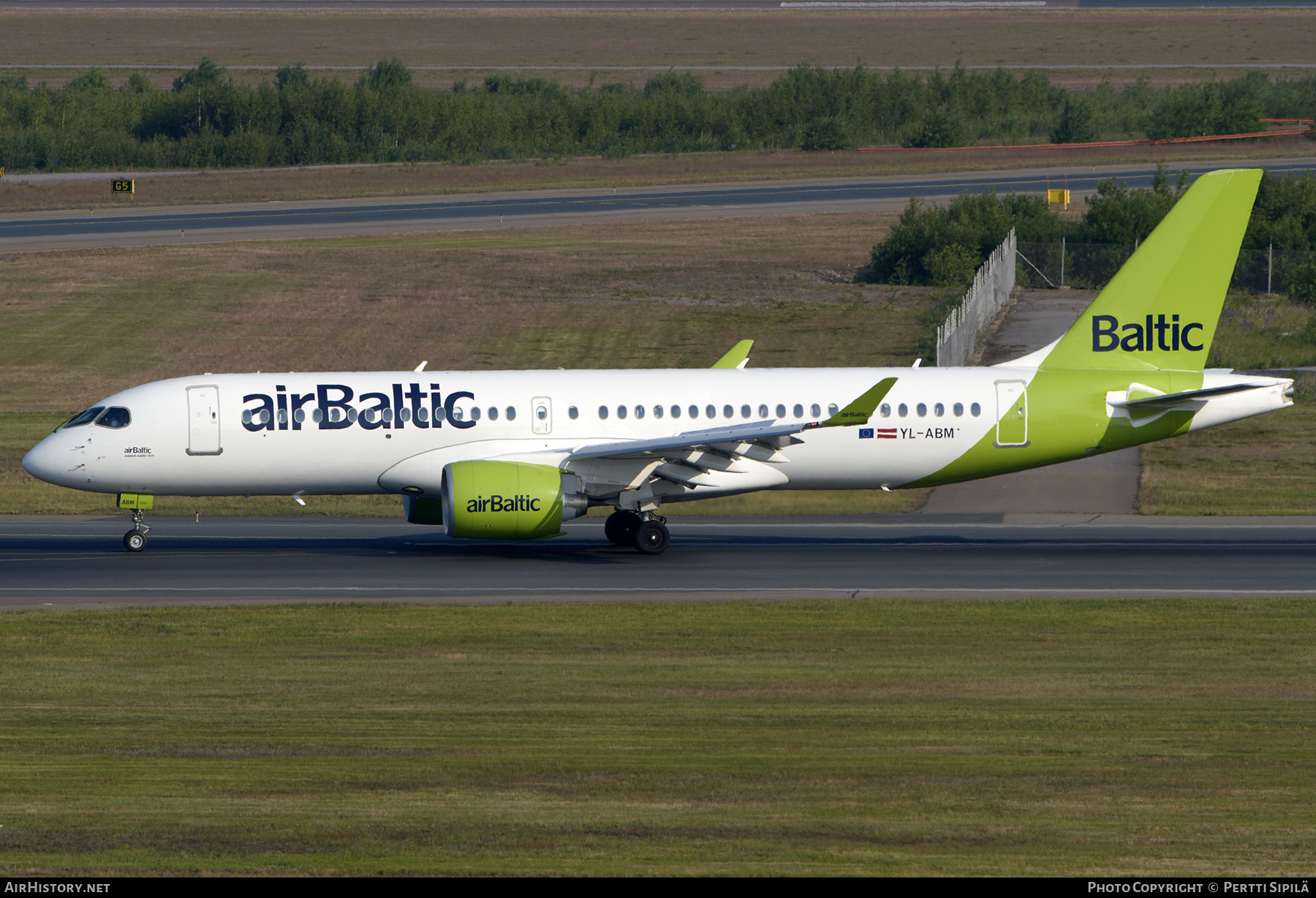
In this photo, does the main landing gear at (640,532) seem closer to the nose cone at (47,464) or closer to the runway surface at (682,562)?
the runway surface at (682,562)

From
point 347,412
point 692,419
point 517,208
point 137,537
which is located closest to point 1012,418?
point 692,419

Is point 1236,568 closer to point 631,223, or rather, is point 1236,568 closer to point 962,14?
point 631,223

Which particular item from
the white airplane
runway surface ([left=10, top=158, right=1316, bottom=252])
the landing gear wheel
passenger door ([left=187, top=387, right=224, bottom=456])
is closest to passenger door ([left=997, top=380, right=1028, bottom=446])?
the white airplane

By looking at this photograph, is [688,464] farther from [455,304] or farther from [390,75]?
[390,75]

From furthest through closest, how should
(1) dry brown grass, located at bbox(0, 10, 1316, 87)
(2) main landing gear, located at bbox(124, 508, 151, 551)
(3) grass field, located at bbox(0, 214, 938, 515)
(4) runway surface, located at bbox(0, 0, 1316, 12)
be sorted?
1. (4) runway surface, located at bbox(0, 0, 1316, 12)
2. (1) dry brown grass, located at bbox(0, 10, 1316, 87)
3. (3) grass field, located at bbox(0, 214, 938, 515)
4. (2) main landing gear, located at bbox(124, 508, 151, 551)

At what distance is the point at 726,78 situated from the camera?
138 m

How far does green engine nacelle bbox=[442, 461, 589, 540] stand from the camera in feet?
94.9

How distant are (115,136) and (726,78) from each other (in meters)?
55.5

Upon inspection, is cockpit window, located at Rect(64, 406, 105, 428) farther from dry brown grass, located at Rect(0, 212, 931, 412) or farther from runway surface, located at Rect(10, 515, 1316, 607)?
dry brown grass, located at Rect(0, 212, 931, 412)

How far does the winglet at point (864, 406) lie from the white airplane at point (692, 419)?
5.72ft

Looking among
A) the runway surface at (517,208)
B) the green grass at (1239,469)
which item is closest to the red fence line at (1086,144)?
the runway surface at (517,208)

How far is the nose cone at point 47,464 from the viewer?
30.9 metres

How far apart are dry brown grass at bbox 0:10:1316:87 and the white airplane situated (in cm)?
10629

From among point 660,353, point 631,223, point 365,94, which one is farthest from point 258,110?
point 660,353
